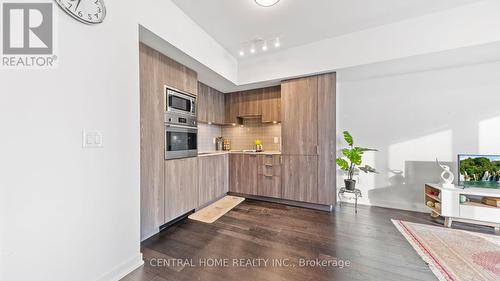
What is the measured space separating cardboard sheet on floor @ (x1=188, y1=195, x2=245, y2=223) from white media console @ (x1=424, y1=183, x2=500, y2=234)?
9.87ft

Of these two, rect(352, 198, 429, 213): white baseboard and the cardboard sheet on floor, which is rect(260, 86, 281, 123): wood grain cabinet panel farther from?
rect(352, 198, 429, 213): white baseboard

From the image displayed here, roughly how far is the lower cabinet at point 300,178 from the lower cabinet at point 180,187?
5.17ft

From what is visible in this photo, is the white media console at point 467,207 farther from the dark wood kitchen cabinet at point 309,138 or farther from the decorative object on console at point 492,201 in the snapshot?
the dark wood kitchen cabinet at point 309,138

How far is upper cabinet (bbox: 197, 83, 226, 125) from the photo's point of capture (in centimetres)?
348

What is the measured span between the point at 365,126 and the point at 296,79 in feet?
5.10

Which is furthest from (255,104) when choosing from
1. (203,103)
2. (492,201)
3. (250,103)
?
(492,201)

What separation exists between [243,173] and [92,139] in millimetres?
2652

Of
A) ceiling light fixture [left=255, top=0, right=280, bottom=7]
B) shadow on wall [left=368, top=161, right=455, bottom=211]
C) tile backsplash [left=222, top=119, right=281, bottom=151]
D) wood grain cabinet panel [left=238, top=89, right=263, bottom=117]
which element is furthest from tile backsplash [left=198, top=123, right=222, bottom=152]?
shadow on wall [left=368, top=161, right=455, bottom=211]

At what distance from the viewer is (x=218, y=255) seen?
72.5 inches

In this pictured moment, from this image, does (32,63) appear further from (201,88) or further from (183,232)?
(201,88)

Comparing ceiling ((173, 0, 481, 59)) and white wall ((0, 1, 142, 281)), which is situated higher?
ceiling ((173, 0, 481, 59))

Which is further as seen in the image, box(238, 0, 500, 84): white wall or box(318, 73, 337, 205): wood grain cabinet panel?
box(318, 73, 337, 205): wood grain cabinet panel

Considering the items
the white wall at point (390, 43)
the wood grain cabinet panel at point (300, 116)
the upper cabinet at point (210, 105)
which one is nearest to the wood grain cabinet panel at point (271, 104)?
the wood grain cabinet panel at point (300, 116)


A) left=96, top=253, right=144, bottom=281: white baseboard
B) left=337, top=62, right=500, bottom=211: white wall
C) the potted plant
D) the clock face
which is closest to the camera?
the clock face
